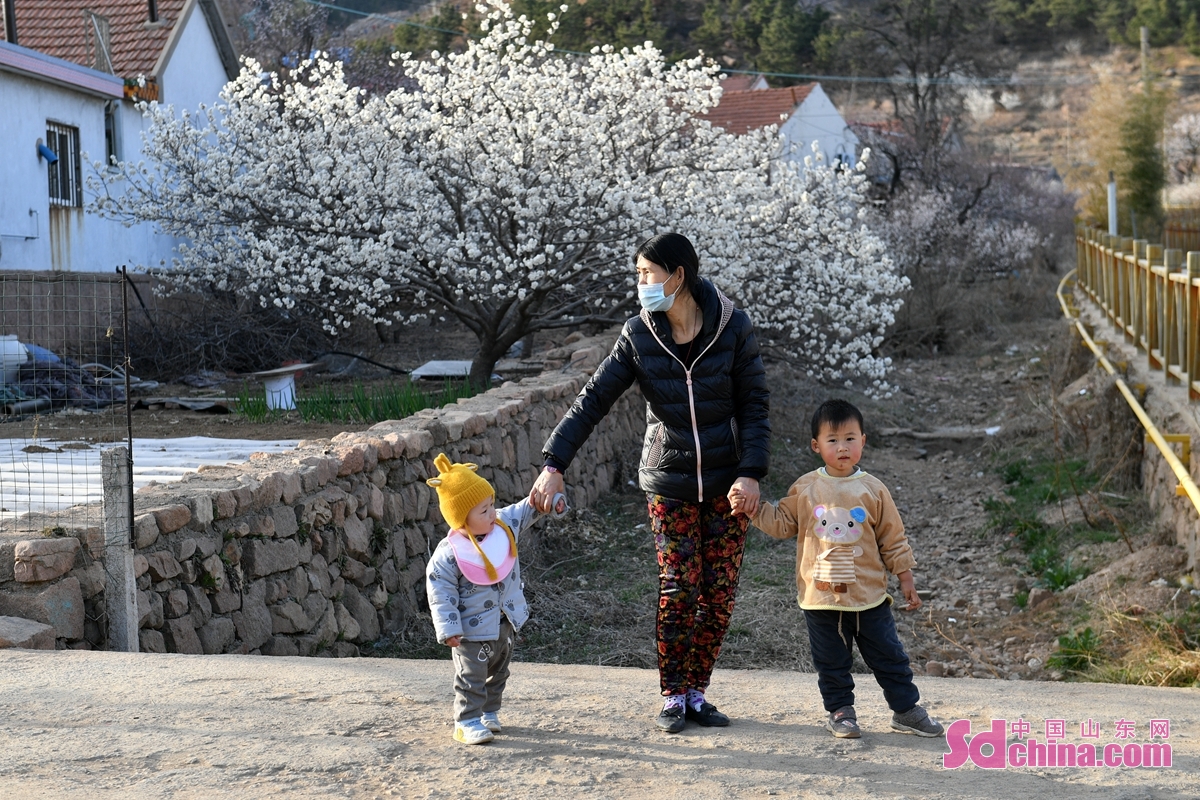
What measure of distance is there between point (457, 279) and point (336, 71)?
93.6 inches

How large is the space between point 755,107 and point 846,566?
89.5ft

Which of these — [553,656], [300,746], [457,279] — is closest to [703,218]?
[457,279]

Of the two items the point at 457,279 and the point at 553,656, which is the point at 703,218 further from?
the point at 553,656

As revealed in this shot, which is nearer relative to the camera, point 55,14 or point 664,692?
point 664,692

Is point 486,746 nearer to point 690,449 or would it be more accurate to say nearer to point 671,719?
point 671,719

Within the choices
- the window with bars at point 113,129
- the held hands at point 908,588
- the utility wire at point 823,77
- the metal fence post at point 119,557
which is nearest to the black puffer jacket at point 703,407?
the held hands at point 908,588

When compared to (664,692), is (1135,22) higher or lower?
higher

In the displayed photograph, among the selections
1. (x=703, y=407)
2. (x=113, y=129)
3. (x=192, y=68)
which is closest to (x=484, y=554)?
(x=703, y=407)

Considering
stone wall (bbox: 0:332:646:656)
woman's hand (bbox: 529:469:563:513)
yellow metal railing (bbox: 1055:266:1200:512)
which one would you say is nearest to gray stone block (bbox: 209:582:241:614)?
stone wall (bbox: 0:332:646:656)

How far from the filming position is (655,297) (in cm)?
362

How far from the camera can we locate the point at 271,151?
431 inches

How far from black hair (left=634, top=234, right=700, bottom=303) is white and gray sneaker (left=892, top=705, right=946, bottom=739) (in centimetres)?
140

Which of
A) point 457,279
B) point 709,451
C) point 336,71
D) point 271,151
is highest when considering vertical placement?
point 336,71

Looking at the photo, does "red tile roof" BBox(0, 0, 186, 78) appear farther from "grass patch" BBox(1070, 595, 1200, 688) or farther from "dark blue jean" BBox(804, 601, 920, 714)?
"dark blue jean" BBox(804, 601, 920, 714)
